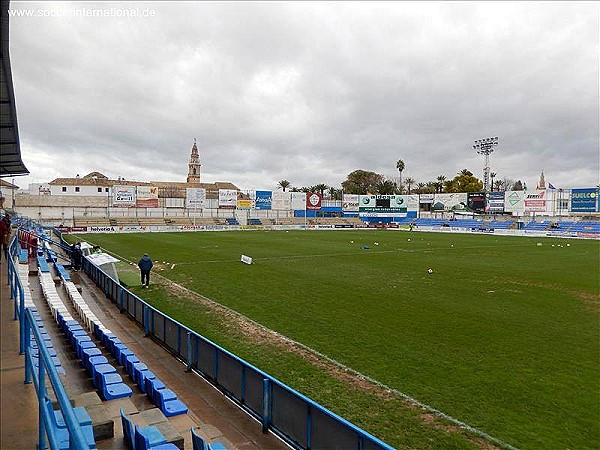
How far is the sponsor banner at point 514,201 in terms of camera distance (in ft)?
229

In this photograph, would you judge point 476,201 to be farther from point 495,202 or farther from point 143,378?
point 143,378

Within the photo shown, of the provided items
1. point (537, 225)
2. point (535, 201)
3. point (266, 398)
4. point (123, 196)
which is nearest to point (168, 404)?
point (266, 398)

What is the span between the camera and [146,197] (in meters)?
67.6

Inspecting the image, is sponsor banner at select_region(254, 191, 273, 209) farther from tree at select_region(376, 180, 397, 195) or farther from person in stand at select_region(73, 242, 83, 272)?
person in stand at select_region(73, 242, 83, 272)

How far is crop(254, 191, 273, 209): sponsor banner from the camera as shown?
248 feet

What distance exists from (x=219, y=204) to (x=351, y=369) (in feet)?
213

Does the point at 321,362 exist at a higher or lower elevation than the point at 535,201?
lower

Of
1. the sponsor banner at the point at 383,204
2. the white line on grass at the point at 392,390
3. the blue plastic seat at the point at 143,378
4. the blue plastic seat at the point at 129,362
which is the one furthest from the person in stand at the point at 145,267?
the sponsor banner at the point at 383,204

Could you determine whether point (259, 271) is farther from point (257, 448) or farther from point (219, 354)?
point (257, 448)

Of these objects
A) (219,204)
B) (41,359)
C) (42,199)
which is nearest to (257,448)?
(41,359)

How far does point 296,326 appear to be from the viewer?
13055 millimetres

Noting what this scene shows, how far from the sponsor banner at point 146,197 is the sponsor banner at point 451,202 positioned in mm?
52462

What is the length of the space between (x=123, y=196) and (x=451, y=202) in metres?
58.0

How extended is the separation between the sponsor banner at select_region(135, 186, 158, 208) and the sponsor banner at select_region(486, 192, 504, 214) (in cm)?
5575
